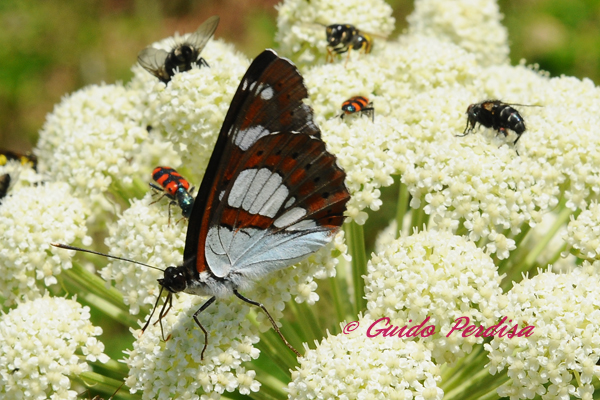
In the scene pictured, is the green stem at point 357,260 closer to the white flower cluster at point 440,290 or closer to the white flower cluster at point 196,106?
the white flower cluster at point 440,290

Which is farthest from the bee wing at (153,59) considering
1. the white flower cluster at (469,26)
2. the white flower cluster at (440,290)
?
the white flower cluster at (469,26)

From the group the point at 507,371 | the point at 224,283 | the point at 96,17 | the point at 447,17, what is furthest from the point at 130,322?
the point at 96,17

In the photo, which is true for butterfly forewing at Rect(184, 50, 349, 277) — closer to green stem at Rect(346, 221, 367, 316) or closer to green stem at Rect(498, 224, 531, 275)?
green stem at Rect(346, 221, 367, 316)

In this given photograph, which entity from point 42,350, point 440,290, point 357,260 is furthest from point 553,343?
point 42,350

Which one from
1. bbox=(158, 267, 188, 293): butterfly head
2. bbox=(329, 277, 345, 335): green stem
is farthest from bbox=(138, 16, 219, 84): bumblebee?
bbox=(329, 277, 345, 335): green stem

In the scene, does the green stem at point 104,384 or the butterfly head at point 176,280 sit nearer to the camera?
the butterfly head at point 176,280
